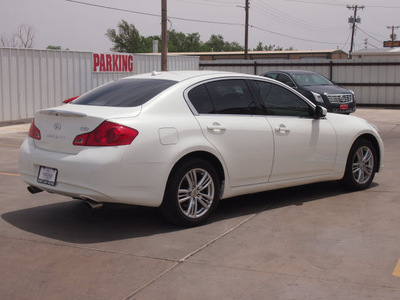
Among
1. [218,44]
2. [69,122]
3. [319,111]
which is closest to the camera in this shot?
[69,122]

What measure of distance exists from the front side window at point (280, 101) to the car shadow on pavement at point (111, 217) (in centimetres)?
110

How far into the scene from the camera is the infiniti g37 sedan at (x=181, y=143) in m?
5.34

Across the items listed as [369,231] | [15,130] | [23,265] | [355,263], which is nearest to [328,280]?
[355,263]

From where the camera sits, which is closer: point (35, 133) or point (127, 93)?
point (35, 133)

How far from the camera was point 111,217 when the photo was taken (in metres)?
6.34

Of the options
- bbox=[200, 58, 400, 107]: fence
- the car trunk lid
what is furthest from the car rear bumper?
bbox=[200, 58, 400, 107]: fence

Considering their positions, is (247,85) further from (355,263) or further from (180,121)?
(355,263)

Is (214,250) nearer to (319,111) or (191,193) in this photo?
(191,193)

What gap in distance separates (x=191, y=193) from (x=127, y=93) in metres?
1.28

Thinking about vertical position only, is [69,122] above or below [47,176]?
above

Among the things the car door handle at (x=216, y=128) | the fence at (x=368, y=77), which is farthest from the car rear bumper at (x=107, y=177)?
the fence at (x=368, y=77)

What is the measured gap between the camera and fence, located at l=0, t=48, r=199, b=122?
18.3m

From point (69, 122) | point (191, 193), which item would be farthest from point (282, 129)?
point (69, 122)

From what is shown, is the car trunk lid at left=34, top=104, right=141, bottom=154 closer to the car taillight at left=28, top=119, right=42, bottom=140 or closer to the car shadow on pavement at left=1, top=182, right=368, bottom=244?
the car taillight at left=28, top=119, right=42, bottom=140
